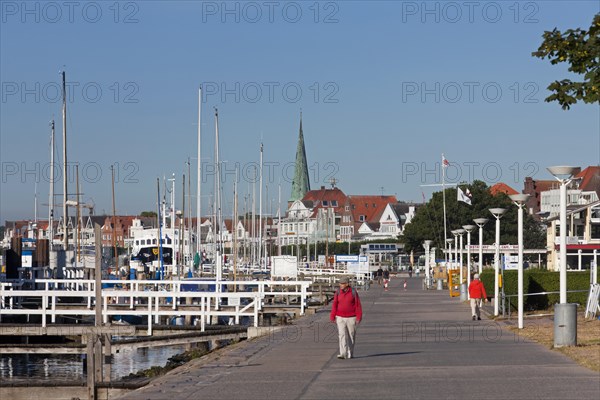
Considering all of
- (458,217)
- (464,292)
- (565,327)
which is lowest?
(464,292)

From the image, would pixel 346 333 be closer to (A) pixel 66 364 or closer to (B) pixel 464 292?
(A) pixel 66 364

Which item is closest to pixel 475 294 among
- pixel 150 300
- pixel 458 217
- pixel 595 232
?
pixel 150 300

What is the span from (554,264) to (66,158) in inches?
1809

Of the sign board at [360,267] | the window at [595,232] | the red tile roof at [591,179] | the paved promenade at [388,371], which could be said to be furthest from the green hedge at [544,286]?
the red tile roof at [591,179]

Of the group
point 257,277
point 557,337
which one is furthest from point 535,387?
point 257,277

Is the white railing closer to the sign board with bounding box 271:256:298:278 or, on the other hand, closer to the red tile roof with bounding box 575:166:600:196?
the sign board with bounding box 271:256:298:278

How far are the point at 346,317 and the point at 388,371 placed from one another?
9.52ft

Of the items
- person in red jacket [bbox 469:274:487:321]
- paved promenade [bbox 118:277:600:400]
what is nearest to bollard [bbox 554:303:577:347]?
paved promenade [bbox 118:277:600:400]

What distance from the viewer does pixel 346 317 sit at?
21938 mm

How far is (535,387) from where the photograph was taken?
16125 mm

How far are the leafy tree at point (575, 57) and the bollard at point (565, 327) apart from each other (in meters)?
→ 4.42

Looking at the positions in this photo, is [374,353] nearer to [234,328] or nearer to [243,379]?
[243,379]

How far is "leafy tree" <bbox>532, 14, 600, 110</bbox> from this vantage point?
776 inches

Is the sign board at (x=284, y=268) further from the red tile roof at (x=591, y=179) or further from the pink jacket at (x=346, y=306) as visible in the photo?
the red tile roof at (x=591, y=179)
